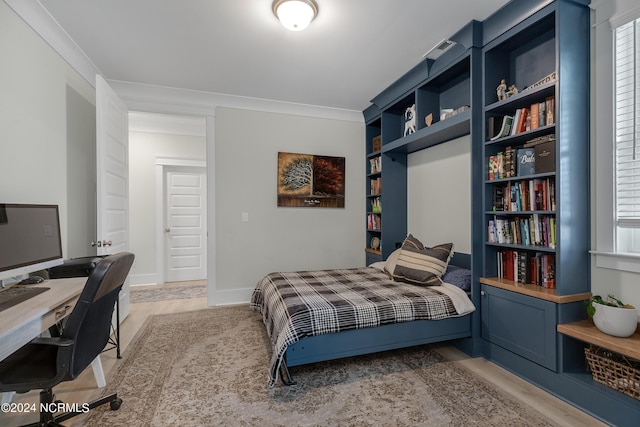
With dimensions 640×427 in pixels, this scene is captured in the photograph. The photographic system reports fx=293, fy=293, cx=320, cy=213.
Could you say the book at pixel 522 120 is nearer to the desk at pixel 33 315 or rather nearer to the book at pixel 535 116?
the book at pixel 535 116

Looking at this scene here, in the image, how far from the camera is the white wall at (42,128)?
182 cm

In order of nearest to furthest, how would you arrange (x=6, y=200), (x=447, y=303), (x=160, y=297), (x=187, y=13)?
(x=6, y=200) < (x=187, y=13) < (x=447, y=303) < (x=160, y=297)

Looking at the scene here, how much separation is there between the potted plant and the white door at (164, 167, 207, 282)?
5.08 metres

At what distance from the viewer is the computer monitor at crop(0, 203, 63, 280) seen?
1.58m

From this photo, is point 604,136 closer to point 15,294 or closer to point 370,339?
point 370,339

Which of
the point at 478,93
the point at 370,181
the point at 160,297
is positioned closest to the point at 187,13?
the point at 478,93

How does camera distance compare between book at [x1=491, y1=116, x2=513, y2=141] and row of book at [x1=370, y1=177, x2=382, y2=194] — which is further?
row of book at [x1=370, y1=177, x2=382, y2=194]

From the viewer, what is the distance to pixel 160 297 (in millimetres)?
4082

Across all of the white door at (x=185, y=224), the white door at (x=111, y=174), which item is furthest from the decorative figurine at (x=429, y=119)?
the white door at (x=185, y=224)

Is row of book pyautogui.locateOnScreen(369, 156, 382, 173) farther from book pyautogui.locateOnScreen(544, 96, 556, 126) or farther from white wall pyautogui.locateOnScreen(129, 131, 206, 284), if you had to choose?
white wall pyautogui.locateOnScreen(129, 131, 206, 284)

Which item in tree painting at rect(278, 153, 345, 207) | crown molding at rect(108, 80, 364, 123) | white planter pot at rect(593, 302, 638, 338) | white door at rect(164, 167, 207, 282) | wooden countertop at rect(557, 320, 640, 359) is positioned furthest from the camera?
white door at rect(164, 167, 207, 282)

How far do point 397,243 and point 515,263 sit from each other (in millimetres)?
1626

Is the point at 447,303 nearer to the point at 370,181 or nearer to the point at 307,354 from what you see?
the point at 307,354

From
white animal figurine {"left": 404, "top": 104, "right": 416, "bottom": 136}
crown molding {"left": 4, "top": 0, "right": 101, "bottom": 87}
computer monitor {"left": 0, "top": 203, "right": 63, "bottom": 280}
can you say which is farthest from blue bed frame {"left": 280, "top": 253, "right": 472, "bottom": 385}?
crown molding {"left": 4, "top": 0, "right": 101, "bottom": 87}
